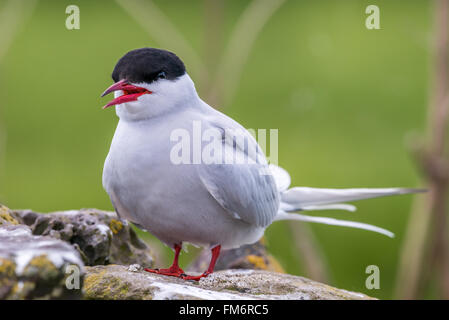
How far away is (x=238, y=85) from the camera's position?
977 centimetres

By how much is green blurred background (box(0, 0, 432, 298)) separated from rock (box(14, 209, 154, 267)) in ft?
8.88

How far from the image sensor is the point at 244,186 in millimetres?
3160

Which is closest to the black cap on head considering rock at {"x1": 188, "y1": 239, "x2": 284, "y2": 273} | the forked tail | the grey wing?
the grey wing

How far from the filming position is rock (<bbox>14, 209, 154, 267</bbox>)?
3180 mm

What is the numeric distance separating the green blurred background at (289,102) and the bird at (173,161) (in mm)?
2822

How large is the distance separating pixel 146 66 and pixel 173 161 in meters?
0.43

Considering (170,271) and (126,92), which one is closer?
(126,92)

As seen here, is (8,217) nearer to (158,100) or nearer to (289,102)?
(158,100)

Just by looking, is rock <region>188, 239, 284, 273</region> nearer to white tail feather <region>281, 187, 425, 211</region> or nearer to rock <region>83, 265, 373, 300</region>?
white tail feather <region>281, 187, 425, 211</region>

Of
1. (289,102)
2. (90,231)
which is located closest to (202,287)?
(90,231)

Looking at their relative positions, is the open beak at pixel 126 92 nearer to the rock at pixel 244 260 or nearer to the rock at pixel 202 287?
the rock at pixel 202 287

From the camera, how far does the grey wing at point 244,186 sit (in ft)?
9.90

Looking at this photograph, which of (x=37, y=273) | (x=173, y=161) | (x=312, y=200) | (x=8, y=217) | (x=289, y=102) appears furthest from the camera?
(x=289, y=102)

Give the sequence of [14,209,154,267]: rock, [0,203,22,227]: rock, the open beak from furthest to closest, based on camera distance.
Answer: [14,209,154,267]: rock < [0,203,22,227]: rock < the open beak
